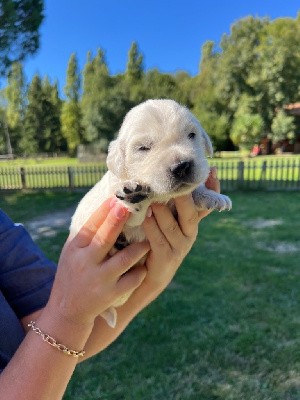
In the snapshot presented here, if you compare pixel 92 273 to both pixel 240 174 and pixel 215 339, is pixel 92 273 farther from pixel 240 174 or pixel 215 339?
pixel 240 174

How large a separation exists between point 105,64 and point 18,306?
1857 inches

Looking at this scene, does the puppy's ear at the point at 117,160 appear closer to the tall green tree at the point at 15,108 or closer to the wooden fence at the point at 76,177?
the wooden fence at the point at 76,177

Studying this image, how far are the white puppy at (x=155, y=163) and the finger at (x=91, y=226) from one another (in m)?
0.08

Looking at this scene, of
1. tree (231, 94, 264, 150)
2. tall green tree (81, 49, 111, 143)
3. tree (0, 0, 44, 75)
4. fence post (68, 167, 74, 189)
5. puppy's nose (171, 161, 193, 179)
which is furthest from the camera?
tall green tree (81, 49, 111, 143)

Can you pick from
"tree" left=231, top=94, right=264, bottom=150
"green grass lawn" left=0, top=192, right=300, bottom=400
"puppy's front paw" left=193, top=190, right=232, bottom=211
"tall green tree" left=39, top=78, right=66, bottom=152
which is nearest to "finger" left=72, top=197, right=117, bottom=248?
"puppy's front paw" left=193, top=190, right=232, bottom=211

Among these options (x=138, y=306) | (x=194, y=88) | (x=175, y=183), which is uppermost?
(x=194, y=88)

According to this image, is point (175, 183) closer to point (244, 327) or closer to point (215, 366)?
point (215, 366)

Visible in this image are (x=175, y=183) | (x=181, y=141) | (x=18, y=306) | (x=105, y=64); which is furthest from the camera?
(x=105, y=64)

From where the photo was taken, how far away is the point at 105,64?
4588 centimetres

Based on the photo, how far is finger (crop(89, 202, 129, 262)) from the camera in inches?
53.6

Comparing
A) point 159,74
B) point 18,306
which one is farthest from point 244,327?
point 159,74

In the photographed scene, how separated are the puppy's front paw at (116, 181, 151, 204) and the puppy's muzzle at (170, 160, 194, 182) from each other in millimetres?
128

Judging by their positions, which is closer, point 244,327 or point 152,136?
point 152,136

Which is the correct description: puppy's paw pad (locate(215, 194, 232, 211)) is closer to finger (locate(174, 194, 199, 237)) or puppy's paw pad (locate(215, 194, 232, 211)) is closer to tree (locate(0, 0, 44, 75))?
finger (locate(174, 194, 199, 237))
